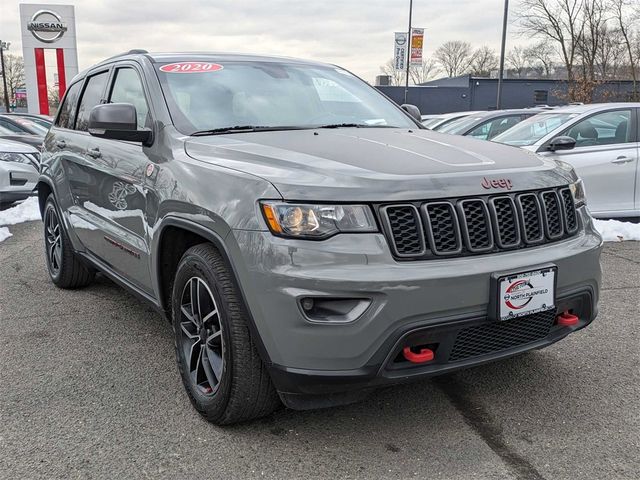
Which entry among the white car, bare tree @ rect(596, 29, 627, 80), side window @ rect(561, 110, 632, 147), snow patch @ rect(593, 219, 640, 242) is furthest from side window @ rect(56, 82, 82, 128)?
bare tree @ rect(596, 29, 627, 80)

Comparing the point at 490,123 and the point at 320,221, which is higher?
the point at 490,123

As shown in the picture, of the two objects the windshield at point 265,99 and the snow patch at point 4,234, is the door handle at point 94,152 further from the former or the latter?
the snow patch at point 4,234

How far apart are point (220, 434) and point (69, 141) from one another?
9.51ft

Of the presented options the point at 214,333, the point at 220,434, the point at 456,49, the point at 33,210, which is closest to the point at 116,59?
the point at 214,333

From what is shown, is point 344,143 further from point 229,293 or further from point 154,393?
point 154,393

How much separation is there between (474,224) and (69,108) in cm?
386

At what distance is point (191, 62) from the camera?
3711 millimetres

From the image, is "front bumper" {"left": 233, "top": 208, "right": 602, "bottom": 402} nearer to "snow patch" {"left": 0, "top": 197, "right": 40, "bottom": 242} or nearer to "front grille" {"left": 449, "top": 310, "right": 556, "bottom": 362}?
"front grille" {"left": 449, "top": 310, "right": 556, "bottom": 362}

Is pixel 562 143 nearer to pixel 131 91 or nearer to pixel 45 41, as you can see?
pixel 131 91

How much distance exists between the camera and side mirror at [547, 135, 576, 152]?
22.1 ft

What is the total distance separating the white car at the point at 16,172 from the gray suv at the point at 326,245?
21.2ft

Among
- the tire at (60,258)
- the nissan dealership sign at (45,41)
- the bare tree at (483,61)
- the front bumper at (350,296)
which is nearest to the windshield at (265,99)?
the front bumper at (350,296)

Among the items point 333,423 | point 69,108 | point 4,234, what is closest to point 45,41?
point 4,234

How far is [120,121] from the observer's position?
3.20m
